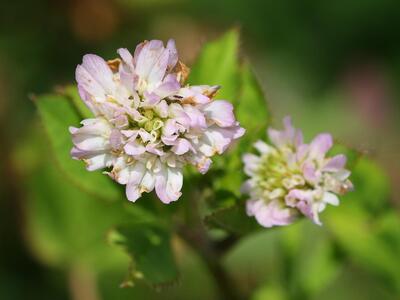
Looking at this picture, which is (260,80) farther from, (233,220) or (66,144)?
(233,220)

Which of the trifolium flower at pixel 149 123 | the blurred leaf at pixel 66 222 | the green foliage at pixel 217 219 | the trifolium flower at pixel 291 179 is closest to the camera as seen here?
the trifolium flower at pixel 149 123

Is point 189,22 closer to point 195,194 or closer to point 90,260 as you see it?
point 90,260

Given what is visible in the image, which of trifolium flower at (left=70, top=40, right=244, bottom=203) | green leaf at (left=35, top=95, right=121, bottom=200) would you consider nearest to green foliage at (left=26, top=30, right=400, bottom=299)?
green leaf at (left=35, top=95, right=121, bottom=200)

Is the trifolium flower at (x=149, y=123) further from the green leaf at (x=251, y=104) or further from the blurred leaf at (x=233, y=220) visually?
the green leaf at (x=251, y=104)

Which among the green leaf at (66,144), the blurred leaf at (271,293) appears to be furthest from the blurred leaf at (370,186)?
the green leaf at (66,144)

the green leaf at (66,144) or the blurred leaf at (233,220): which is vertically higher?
the green leaf at (66,144)

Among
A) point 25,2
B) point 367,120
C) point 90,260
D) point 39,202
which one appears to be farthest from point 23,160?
point 367,120

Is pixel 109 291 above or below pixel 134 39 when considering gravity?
below

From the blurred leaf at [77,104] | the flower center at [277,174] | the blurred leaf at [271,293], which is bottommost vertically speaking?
the flower center at [277,174]
